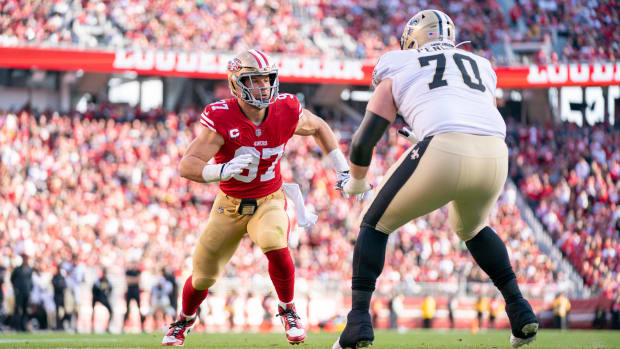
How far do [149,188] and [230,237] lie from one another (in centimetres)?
1384

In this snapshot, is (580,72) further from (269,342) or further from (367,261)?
(367,261)

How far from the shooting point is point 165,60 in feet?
74.4

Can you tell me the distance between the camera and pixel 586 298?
19656 millimetres

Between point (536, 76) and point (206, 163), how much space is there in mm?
20893

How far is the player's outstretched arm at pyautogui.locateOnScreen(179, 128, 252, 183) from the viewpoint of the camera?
602 cm

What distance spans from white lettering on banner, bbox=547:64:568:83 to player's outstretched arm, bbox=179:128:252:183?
68.3ft

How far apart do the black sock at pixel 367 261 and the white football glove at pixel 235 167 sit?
1.23 metres

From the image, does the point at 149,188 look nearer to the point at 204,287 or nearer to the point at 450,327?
the point at 450,327

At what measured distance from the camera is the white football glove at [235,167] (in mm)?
5988

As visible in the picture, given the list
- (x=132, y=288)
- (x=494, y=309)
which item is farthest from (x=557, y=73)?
(x=132, y=288)

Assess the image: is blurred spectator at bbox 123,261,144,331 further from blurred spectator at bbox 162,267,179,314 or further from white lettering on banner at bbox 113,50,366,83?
white lettering on banner at bbox 113,50,366,83

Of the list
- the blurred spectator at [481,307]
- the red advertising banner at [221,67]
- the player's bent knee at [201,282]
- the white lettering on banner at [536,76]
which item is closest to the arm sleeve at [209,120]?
the player's bent knee at [201,282]

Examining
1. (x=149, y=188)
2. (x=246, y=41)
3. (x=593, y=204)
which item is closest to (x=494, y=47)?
(x=593, y=204)

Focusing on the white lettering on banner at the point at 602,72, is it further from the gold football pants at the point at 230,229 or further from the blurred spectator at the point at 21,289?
the gold football pants at the point at 230,229
